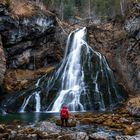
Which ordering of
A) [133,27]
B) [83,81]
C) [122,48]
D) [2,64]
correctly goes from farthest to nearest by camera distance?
[122,48]
[133,27]
[2,64]
[83,81]

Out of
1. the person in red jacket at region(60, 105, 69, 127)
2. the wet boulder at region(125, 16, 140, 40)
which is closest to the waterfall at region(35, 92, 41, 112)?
the wet boulder at region(125, 16, 140, 40)

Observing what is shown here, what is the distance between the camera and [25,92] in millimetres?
60750

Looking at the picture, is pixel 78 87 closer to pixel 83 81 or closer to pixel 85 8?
pixel 83 81

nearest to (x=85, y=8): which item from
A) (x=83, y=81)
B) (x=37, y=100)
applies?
(x=83, y=81)

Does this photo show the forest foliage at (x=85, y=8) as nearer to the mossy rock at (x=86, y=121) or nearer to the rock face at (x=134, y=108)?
the rock face at (x=134, y=108)

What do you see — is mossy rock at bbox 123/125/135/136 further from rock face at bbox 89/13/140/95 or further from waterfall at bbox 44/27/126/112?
rock face at bbox 89/13/140/95

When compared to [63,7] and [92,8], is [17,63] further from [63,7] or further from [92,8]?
[92,8]

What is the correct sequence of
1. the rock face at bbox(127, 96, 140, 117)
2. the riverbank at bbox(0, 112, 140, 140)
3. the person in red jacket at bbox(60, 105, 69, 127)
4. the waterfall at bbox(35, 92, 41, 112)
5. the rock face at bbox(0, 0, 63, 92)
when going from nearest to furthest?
the riverbank at bbox(0, 112, 140, 140), the person in red jacket at bbox(60, 105, 69, 127), the rock face at bbox(127, 96, 140, 117), the waterfall at bbox(35, 92, 41, 112), the rock face at bbox(0, 0, 63, 92)

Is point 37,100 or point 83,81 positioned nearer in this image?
point 37,100

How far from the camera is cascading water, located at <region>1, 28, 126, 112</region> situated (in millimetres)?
58041

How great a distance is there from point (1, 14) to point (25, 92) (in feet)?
51.9

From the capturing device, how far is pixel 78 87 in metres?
61.0

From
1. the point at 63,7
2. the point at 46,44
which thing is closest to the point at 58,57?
the point at 46,44

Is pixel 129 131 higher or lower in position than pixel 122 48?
lower
